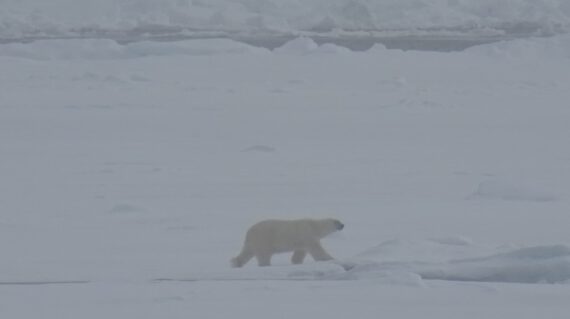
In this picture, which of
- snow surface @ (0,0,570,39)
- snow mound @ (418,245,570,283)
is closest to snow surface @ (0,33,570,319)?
snow mound @ (418,245,570,283)

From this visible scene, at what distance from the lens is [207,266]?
526 centimetres

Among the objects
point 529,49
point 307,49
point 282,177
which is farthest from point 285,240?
point 529,49

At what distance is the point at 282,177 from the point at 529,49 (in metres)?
11.4

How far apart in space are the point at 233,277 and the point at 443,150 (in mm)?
6738

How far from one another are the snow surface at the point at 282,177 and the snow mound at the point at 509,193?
1cm

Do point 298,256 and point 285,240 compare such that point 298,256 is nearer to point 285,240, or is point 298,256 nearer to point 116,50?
point 285,240

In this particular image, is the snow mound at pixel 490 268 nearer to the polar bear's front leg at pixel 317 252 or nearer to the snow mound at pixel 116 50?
the polar bear's front leg at pixel 317 252

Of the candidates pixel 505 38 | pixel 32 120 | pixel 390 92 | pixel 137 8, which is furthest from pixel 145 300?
pixel 137 8

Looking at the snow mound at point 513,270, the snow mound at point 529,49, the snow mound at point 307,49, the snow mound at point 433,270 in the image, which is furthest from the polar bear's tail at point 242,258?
the snow mound at point 529,49

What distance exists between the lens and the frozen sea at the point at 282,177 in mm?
4133

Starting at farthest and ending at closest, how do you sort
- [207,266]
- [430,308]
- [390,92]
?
[390,92] < [207,266] < [430,308]

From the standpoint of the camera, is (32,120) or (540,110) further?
(540,110)

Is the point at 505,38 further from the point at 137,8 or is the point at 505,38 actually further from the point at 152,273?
the point at 152,273

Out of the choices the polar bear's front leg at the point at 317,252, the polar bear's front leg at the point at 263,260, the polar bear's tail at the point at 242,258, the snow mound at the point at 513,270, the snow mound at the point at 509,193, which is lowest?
the snow mound at the point at 513,270
